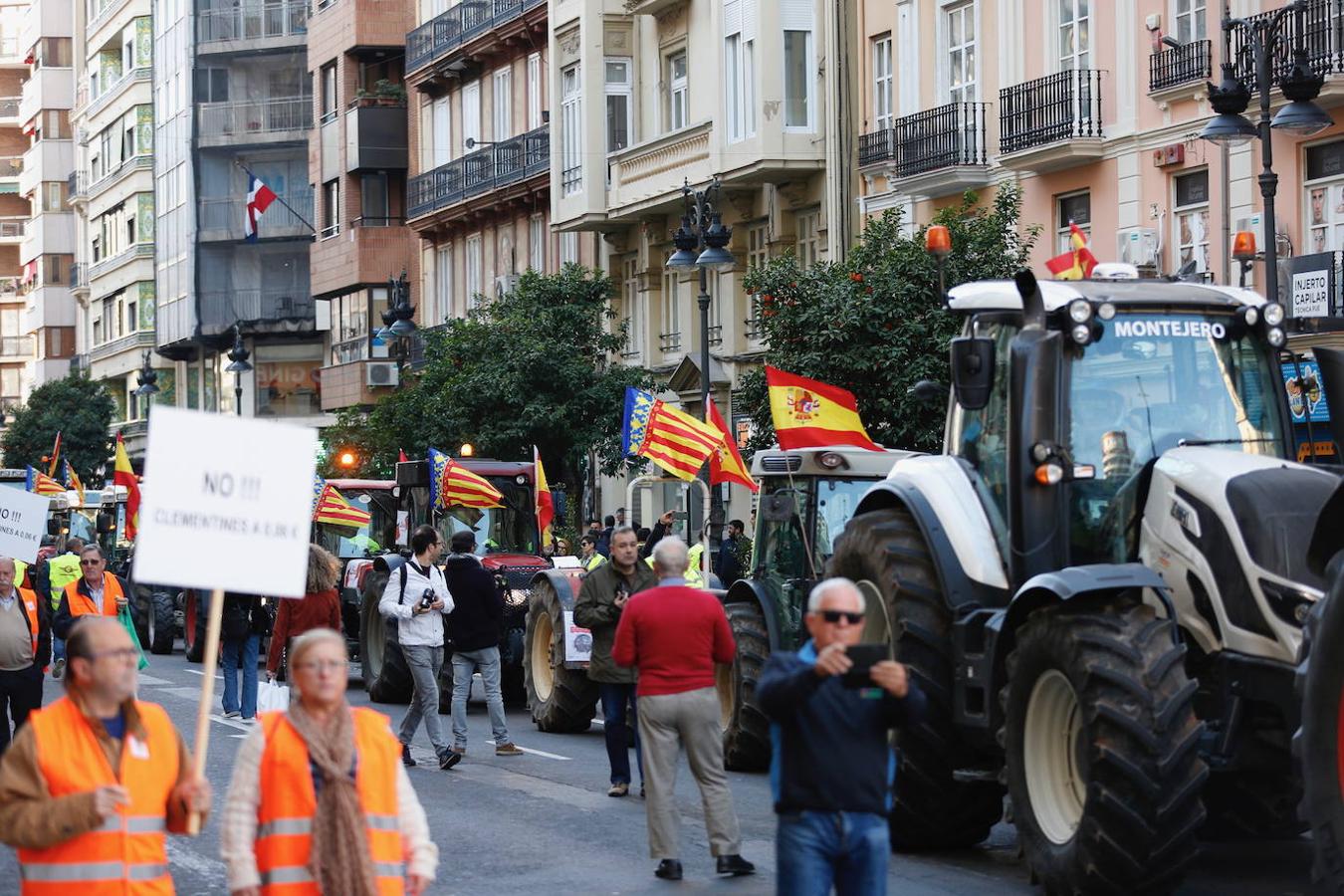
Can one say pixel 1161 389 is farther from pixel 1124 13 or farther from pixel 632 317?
pixel 632 317

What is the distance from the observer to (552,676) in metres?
21.4

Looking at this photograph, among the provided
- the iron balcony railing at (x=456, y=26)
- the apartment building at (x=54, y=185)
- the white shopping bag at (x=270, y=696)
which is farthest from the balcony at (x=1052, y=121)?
the apartment building at (x=54, y=185)

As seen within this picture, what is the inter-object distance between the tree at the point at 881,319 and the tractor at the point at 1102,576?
14.9 meters

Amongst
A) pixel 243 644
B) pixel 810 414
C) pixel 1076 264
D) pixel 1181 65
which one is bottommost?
pixel 243 644

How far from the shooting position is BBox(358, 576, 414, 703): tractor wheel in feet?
78.0

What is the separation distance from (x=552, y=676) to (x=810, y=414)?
3.58 m

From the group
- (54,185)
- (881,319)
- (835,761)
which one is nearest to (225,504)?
(835,761)

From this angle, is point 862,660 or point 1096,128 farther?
point 1096,128

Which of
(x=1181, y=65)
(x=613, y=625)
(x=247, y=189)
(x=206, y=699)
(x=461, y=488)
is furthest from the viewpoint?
(x=247, y=189)

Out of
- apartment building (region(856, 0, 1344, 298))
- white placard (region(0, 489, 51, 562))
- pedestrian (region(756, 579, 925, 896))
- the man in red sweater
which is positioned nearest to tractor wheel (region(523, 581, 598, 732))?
white placard (region(0, 489, 51, 562))

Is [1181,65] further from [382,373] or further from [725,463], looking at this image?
[382,373]

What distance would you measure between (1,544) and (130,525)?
68.8ft

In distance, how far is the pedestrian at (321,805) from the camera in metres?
7.08

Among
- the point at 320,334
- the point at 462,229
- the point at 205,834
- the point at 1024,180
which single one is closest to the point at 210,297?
the point at 320,334
